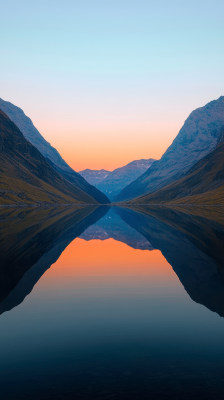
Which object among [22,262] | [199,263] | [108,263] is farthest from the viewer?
[108,263]

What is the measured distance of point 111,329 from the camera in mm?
19688

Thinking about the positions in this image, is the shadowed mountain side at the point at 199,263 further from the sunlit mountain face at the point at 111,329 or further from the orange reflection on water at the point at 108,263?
the orange reflection on water at the point at 108,263

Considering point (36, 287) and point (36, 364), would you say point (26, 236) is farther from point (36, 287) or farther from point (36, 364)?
point (36, 364)

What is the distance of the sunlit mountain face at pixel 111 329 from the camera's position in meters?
13.6

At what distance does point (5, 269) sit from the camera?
34.8 meters

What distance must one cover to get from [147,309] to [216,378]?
10.0m

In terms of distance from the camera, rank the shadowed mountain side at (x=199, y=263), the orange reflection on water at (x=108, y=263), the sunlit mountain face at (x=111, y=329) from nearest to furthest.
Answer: the sunlit mountain face at (x=111, y=329)
the shadowed mountain side at (x=199, y=263)
the orange reflection on water at (x=108, y=263)

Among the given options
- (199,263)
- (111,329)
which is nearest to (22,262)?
(199,263)

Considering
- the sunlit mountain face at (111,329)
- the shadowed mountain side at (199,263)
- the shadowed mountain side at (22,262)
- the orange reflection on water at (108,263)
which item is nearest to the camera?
the sunlit mountain face at (111,329)

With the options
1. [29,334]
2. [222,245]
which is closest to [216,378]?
[29,334]

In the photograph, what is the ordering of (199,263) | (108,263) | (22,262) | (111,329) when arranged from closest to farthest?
(111,329), (22,262), (199,263), (108,263)

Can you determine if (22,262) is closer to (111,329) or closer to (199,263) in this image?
(199,263)

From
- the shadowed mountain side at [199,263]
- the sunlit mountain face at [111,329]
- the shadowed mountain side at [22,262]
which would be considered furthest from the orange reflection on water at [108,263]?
the shadowed mountain side at [199,263]

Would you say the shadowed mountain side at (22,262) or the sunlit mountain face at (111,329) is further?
the shadowed mountain side at (22,262)
